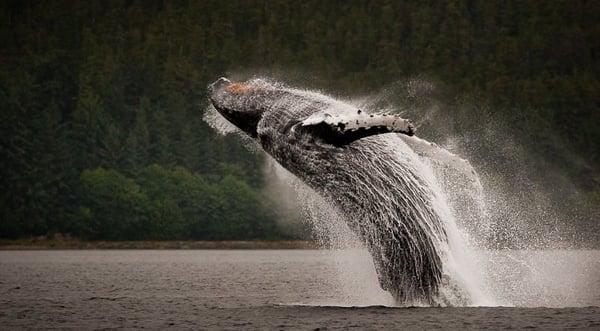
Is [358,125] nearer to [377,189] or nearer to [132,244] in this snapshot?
[377,189]

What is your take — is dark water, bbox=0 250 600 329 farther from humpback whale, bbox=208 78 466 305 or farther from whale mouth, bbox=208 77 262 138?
whale mouth, bbox=208 77 262 138

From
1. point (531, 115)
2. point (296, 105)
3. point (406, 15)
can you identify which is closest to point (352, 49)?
point (406, 15)

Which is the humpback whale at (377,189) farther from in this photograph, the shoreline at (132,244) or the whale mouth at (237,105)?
the shoreline at (132,244)

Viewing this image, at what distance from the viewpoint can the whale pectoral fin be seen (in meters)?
11.9

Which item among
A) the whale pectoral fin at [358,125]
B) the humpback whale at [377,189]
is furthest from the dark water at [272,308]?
the whale pectoral fin at [358,125]

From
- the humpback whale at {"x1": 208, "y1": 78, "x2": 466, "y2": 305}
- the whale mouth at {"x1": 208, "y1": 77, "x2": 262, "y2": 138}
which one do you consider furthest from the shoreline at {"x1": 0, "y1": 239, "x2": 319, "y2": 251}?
the humpback whale at {"x1": 208, "y1": 78, "x2": 466, "y2": 305}

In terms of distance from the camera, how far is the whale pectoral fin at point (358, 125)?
1191 cm

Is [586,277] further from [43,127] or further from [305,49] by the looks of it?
[305,49]

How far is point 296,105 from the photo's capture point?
13.6 meters

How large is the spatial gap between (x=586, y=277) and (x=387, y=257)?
13.3 m

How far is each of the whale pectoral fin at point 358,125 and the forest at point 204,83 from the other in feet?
238

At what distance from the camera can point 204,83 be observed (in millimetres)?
129125

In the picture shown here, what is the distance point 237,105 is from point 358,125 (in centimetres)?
260

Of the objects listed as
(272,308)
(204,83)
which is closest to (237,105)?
(272,308)
